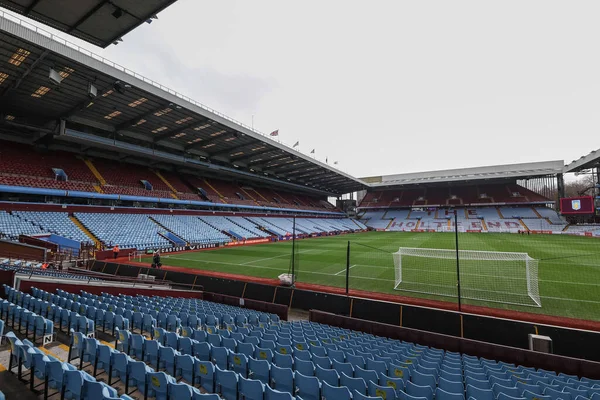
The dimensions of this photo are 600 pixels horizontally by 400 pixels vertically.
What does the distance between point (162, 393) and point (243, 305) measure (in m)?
9.21

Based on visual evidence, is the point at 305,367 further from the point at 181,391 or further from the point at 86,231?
the point at 86,231

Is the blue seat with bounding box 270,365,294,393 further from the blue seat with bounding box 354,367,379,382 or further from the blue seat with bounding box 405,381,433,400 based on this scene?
the blue seat with bounding box 405,381,433,400

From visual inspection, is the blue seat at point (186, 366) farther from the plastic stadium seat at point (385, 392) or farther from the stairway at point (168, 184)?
the stairway at point (168, 184)

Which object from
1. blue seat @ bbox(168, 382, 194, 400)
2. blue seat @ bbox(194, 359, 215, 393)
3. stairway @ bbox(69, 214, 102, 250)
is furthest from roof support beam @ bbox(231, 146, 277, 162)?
blue seat @ bbox(168, 382, 194, 400)

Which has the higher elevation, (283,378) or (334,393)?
(334,393)

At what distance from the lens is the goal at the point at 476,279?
1463cm

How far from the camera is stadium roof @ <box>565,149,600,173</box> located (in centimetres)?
4041

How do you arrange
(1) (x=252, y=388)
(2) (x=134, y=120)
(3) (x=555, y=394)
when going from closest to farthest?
(1) (x=252, y=388) → (3) (x=555, y=394) → (2) (x=134, y=120)

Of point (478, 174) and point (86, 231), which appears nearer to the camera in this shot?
point (86, 231)

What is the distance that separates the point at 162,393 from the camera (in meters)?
4.20

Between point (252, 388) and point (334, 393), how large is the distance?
120 cm

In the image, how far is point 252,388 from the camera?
13.5ft

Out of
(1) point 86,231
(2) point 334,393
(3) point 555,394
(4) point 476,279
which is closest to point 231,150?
(1) point 86,231

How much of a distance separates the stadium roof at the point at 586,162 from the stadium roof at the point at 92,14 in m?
54.4
